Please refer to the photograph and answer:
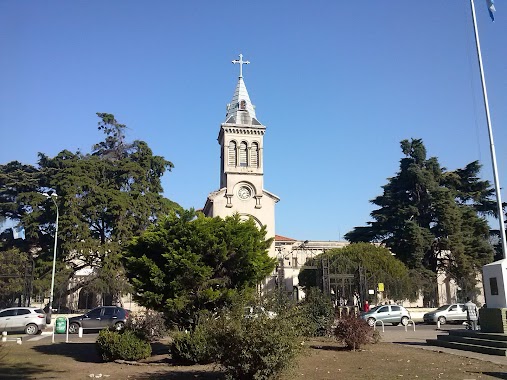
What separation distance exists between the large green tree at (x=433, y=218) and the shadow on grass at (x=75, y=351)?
35.3 metres

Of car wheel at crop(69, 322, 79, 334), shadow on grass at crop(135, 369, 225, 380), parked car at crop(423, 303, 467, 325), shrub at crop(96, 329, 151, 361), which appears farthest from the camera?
parked car at crop(423, 303, 467, 325)

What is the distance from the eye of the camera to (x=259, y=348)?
8656 mm

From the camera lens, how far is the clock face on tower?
169ft

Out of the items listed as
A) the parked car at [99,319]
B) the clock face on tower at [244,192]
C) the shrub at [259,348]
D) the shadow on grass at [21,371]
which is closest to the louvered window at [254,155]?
the clock face on tower at [244,192]

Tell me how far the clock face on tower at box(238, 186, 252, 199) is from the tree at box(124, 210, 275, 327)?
3570 cm

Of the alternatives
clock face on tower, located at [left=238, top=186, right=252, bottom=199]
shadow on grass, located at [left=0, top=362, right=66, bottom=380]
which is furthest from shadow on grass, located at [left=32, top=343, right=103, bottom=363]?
clock face on tower, located at [left=238, top=186, right=252, bottom=199]

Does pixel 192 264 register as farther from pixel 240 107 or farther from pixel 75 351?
pixel 240 107

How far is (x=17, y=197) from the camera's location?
4150 centimetres

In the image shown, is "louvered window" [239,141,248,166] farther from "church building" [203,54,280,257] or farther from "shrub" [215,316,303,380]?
"shrub" [215,316,303,380]

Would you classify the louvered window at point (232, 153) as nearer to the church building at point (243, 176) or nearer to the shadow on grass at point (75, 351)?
the church building at point (243, 176)

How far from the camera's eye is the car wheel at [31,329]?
24.7m

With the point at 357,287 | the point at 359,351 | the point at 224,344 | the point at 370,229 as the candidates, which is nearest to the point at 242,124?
the point at 370,229

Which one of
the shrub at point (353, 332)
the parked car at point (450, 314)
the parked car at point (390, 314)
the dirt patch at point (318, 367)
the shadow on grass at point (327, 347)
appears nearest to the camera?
the dirt patch at point (318, 367)

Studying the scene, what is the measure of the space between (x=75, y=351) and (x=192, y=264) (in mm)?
6397
